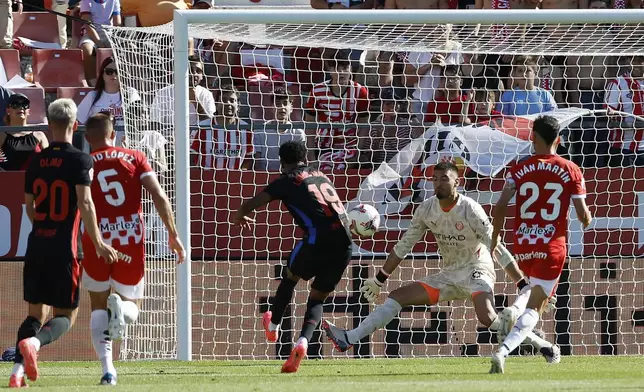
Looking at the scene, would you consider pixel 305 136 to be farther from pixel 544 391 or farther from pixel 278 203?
pixel 544 391

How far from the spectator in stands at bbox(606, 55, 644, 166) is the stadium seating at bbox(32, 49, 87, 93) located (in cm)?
692

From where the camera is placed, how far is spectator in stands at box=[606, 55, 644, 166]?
12.1 m

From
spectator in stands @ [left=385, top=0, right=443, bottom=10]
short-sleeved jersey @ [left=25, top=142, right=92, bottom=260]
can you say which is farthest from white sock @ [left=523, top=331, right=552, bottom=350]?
spectator in stands @ [left=385, top=0, right=443, bottom=10]

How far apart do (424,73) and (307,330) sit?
4.81m

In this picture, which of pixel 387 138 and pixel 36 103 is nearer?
pixel 387 138

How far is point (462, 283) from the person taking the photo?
33.9ft

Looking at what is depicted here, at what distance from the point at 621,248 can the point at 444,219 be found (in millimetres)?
2609

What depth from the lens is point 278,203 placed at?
476 inches

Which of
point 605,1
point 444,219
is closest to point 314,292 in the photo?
point 444,219

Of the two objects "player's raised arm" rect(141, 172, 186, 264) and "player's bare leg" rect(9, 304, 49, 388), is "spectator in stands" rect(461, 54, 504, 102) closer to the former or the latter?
"player's raised arm" rect(141, 172, 186, 264)

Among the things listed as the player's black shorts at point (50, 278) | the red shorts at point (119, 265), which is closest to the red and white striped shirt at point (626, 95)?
the red shorts at point (119, 265)

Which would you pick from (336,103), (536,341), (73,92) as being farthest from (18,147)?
(536,341)

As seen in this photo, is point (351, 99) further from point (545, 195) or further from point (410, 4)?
point (545, 195)

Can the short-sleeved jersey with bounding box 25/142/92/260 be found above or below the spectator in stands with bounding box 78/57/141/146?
below
